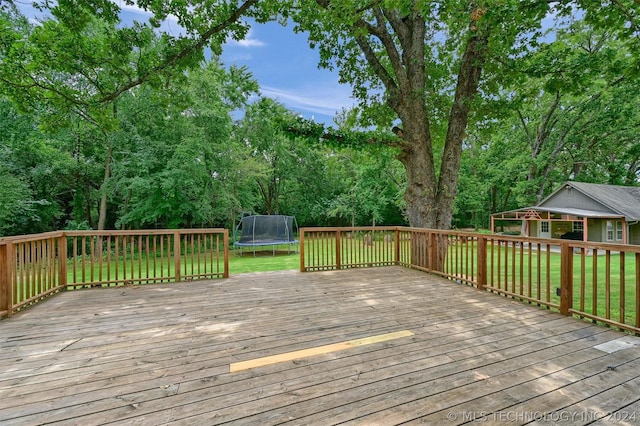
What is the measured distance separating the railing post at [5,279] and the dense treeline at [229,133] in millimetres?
3731

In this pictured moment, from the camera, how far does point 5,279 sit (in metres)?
3.25

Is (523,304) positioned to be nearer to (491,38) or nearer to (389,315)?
(389,315)

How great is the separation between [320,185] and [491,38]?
54.4ft

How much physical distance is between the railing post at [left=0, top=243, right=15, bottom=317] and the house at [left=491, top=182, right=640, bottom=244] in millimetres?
16516

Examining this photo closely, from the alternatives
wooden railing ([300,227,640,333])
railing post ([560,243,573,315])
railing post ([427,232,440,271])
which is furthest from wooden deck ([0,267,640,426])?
railing post ([427,232,440,271])

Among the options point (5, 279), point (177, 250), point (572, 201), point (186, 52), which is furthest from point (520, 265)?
point (572, 201)

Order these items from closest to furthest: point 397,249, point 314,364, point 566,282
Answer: point 314,364
point 566,282
point 397,249

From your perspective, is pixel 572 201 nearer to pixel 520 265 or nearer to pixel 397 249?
pixel 397 249

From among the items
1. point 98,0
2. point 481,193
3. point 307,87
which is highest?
point 307,87

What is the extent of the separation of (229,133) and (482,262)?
39.7ft

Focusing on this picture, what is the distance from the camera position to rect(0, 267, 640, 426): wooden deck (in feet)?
5.42

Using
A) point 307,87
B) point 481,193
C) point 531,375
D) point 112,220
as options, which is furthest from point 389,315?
point 481,193

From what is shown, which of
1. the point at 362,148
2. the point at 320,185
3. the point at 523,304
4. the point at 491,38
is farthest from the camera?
the point at 320,185

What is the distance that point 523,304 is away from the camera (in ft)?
12.0
